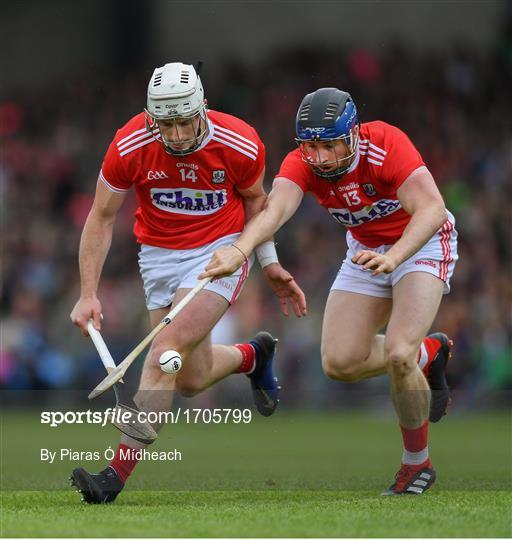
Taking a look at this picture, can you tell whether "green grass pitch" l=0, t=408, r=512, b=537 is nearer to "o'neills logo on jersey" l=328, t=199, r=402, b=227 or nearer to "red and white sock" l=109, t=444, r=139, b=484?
"red and white sock" l=109, t=444, r=139, b=484

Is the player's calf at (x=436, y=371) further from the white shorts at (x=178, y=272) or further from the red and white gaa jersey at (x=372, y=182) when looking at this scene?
the white shorts at (x=178, y=272)

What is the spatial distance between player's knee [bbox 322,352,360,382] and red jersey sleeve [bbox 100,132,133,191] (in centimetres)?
A: 155

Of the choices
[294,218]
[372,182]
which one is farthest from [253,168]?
[294,218]

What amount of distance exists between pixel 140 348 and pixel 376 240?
1.72 m

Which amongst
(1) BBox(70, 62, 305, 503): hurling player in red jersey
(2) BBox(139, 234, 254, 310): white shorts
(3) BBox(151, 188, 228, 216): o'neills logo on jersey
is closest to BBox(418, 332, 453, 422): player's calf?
(1) BBox(70, 62, 305, 503): hurling player in red jersey

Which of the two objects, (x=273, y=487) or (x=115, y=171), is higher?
(x=115, y=171)

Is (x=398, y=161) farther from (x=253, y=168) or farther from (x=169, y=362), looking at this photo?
(x=169, y=362)

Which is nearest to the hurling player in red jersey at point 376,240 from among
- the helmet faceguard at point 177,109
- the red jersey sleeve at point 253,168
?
the red jersey sleeve at point 253,168

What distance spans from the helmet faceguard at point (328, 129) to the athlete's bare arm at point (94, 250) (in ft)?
3.43

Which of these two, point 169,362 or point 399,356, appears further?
point 399,356

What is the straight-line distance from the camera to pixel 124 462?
20.8 ft

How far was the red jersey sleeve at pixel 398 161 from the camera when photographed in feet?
21.7

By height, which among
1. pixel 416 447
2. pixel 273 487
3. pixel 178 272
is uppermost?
pixel 178 272

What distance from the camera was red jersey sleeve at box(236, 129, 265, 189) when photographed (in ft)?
22.3
